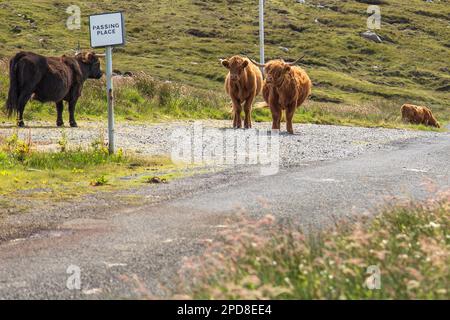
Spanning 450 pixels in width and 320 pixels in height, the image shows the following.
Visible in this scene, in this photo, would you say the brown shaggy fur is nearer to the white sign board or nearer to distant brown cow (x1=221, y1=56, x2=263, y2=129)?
distant brown cow (x1=221, y1=56, x2=263, y2=129)

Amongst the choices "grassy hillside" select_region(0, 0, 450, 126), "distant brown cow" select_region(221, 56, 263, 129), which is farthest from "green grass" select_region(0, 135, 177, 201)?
"grassy hillside" select_region(0, 0, 450, 126)

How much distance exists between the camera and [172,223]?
8.98 meters

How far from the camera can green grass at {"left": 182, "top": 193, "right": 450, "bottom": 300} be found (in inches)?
190

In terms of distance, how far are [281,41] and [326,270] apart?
9614cm

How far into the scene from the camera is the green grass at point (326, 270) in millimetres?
4816

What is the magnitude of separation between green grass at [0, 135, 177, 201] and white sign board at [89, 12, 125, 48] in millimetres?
2044

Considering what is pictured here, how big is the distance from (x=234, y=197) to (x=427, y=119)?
29.5 metres

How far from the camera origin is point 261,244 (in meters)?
5.62

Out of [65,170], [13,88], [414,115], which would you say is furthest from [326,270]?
[414,115]

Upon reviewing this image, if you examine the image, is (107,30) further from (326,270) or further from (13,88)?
(326,270)

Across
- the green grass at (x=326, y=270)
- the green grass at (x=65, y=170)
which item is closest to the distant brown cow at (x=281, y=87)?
the green grass at (x=65, y=170)

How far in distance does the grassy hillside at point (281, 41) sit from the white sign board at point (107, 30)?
53.0m
